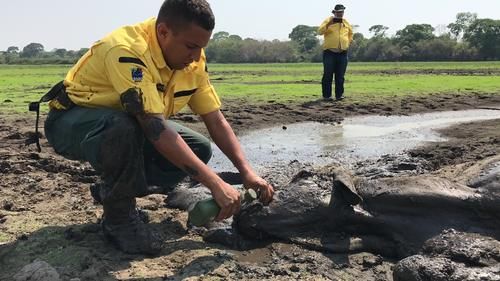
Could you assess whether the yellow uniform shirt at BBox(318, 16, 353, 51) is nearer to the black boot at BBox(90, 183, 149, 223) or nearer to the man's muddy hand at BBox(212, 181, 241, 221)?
the black boot at BBox(90, 183, 149, 223)

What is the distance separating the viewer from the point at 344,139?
8.67m

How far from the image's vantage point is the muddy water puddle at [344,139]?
7.43 meters

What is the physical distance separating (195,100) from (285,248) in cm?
120

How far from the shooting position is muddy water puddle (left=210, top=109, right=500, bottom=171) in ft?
24.4

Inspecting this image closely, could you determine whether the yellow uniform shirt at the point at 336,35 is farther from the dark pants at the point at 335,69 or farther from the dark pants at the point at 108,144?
the dark pants at the point at 108,144

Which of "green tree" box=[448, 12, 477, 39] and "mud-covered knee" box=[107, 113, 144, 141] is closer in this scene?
"mud-covered knee" box=[107, 113, 144, 141]

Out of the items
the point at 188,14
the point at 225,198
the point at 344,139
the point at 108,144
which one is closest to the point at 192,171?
the point at 225,198

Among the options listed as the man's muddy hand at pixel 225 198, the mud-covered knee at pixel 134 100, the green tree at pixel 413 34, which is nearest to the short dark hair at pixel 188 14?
the mud-covered knee at pixel 134 100

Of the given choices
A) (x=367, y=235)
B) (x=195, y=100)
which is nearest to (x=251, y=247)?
(x=367, y=235)

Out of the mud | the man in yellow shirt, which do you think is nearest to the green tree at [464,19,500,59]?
the mud

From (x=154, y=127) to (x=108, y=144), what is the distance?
1.13 feet

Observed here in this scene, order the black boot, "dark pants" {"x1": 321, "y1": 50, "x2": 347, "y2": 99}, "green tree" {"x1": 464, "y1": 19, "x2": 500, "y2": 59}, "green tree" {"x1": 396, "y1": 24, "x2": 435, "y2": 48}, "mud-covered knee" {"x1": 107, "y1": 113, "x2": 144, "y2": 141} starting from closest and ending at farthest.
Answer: "mud-covered knee" {"x1": 107, "y1": 113, "x2": 144, "y2": 141}, the black boot, "dark pants" {"x1": 321, "y1": 50, "x2": 347, "y2": 99}, "green tree" {"x1": 464, "y1": 19, "x2": 500, "y2": 59}, "green tree" {"x1": 396, "y1": 24, "x2": 435, "y2": 48}

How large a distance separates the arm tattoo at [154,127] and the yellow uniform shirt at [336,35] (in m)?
10.4

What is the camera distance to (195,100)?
4.34 meters
